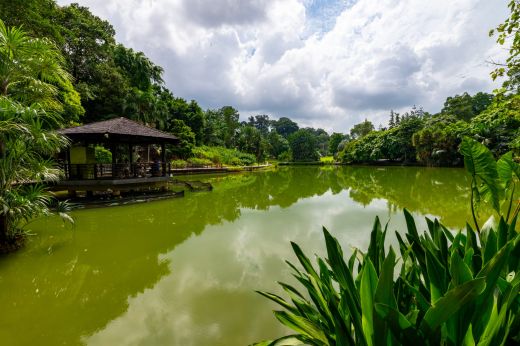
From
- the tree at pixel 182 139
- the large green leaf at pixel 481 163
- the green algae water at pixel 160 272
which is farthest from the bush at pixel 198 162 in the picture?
the large green leaf at pixel 481 163

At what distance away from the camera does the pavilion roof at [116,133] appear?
9.32m

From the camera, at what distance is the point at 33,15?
11.0 meters

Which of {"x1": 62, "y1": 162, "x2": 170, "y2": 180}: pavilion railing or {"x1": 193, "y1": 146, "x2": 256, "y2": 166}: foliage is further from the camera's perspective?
{"x1": 193, "y1": 146, "x2": 256, "y2": 166}: foliage

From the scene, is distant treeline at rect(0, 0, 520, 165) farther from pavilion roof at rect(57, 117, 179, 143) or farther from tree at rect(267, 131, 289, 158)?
tree at rect(267, 131, 289, 158)

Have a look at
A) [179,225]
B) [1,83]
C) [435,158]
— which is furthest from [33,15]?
[435,158]

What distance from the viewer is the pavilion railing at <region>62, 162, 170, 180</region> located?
953 cm

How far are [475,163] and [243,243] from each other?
4.14 m

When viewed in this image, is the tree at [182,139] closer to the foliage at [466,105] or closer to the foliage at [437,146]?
the foliage at [437,146]

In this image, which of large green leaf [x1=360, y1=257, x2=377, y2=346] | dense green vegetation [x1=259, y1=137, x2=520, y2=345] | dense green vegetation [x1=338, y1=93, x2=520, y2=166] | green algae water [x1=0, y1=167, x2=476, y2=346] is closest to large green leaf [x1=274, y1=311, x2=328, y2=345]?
dense green vegetation [x1=259, y1=137, x2=520, y2=345]

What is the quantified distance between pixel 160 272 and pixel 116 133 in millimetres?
6940

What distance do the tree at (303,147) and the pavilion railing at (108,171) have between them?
4551cm

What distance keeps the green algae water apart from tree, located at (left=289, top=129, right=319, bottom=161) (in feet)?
154

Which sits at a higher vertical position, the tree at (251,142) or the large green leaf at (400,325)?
the tree at (251,142)

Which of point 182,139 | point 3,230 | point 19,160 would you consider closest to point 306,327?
point 19,160
